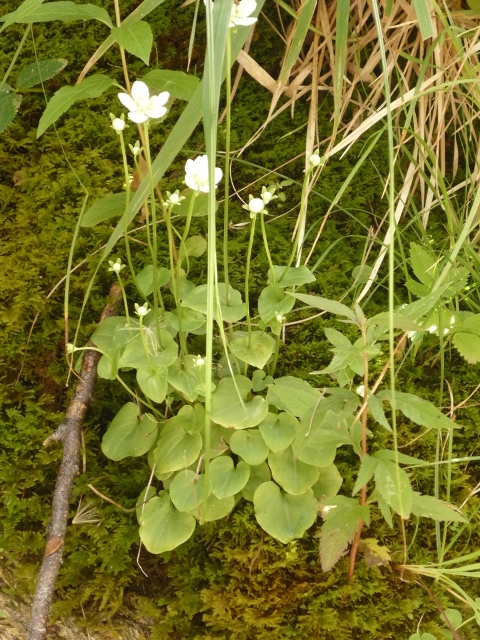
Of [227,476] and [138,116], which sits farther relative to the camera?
[227,476]

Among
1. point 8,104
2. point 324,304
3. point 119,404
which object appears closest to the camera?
point 324,304

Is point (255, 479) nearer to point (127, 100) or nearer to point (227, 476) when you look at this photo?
point (227, 476)

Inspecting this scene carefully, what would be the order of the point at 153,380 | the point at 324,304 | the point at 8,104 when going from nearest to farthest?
the point at 324,304 < the point at 153,380 < the point at 8,104

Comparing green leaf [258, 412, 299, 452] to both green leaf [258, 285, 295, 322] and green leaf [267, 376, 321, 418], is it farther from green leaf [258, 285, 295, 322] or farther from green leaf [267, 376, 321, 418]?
green leaf [258, 285, 295, 322]

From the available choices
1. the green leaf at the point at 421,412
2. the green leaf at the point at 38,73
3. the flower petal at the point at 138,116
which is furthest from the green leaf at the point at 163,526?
the green leaf at the point at 38,73

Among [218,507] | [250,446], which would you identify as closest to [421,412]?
[250,446]

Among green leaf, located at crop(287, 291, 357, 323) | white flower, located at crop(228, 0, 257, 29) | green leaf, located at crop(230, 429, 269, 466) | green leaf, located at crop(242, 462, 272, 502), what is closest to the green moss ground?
green leaf, located at crop(242, 462, 272, 502)
